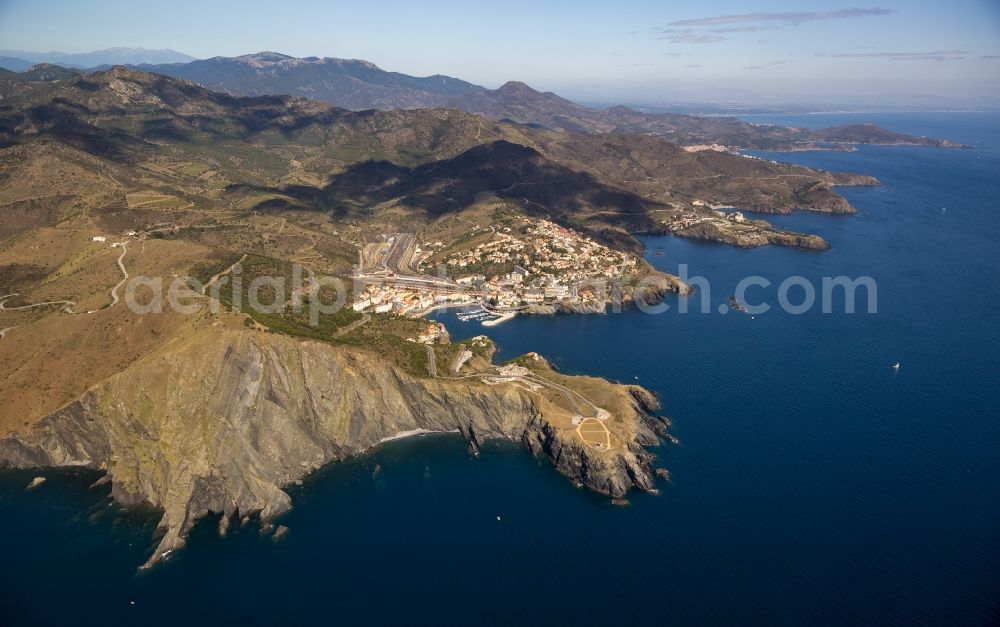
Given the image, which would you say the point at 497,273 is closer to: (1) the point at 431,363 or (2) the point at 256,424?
(1) the point at 431,363

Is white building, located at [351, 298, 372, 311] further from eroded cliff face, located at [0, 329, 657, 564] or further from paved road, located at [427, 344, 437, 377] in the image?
eroded cliff face, located at [0, 329, 657, 564]

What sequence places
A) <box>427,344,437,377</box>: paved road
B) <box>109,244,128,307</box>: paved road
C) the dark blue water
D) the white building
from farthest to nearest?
the white building → <box>109,244,128,307</box>: paved road → <box>427,344,437,377</box>: paved road → the dark blue water

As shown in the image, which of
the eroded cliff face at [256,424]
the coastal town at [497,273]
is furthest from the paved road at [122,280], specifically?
the coastal town at [497,273]

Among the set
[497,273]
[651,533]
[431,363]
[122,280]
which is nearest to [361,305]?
[431,363]

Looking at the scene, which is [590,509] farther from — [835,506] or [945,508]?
[945,508]

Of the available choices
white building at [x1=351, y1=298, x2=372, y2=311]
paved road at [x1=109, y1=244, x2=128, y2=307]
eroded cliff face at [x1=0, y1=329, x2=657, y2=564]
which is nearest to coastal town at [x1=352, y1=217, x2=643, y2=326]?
white building at [x1=351, y1=298, x2=372, y2=311]

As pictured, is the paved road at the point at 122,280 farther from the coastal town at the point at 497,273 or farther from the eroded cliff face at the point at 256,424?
the coastal town at the point at 497,273
